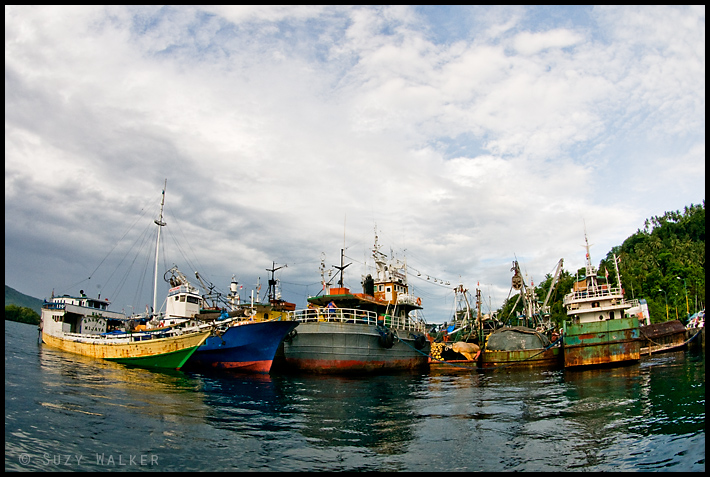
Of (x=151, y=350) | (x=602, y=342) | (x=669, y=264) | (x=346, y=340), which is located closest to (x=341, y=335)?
(x=346, y=340)

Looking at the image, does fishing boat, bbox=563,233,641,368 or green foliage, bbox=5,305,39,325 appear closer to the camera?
fishing boat, bbox=563,233,641,368

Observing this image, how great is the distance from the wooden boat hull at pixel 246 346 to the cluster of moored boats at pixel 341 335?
2.6 inches

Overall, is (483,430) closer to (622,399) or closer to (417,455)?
(417,455)

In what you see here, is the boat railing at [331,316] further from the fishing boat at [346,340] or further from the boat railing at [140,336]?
the boat railing at [140,336]

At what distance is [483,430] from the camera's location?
11812 mm

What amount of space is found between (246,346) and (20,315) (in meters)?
125

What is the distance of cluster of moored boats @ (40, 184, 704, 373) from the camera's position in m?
26.2

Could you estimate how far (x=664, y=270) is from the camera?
269ft

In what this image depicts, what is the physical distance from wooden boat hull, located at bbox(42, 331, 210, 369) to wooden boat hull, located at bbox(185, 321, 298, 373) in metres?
0.88

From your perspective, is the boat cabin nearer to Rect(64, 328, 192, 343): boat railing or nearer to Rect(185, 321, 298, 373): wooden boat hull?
Rect(64, 328, 192, 343): boat railing

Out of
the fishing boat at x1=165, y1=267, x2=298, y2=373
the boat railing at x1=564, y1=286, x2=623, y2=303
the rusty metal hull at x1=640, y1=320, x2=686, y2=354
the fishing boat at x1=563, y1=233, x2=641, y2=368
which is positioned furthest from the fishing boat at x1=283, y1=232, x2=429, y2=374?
the rusty metal hull at x1=640, y1=320, x2=686, y2=354

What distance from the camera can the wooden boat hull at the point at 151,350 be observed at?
26.4m

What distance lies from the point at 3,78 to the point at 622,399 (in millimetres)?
21504

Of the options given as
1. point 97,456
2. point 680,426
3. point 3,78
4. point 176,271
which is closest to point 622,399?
point 680,426
